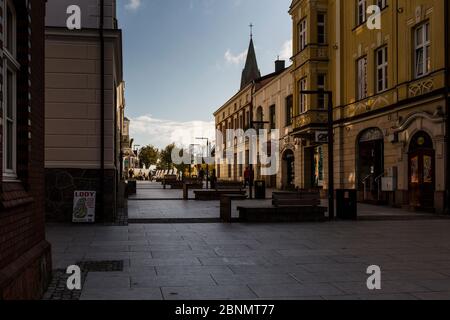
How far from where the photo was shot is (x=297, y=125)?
3042cm

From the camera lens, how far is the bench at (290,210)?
14719 mm

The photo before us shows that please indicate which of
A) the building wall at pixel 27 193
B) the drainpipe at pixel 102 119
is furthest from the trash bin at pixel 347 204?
the building wall at pixel 27 193

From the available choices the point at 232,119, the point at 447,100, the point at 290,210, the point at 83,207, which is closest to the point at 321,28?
the point at 447,100

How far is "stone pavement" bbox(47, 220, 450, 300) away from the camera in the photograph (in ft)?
20.5

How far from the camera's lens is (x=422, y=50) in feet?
65.0

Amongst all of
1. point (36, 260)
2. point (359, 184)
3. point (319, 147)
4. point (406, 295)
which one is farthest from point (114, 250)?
point (319, 147)

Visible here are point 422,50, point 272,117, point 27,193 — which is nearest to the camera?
point 27,193

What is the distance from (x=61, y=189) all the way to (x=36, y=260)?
8528mm

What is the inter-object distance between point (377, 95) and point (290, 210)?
9937 mm

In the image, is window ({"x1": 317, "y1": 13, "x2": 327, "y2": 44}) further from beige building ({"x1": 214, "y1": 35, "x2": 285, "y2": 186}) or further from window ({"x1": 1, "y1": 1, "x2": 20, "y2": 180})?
window ({"x1": 1, "y1": 1, "x2": 20, "y2": 180})

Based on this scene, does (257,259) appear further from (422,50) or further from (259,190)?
(259,190)

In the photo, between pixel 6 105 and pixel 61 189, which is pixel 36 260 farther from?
pixel 61 189

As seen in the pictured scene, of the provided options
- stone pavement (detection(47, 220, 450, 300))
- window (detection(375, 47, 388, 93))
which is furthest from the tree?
stone pavement (detection(47, 220, 450, 300))

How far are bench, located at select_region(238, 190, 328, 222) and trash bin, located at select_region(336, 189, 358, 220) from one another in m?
0.86
